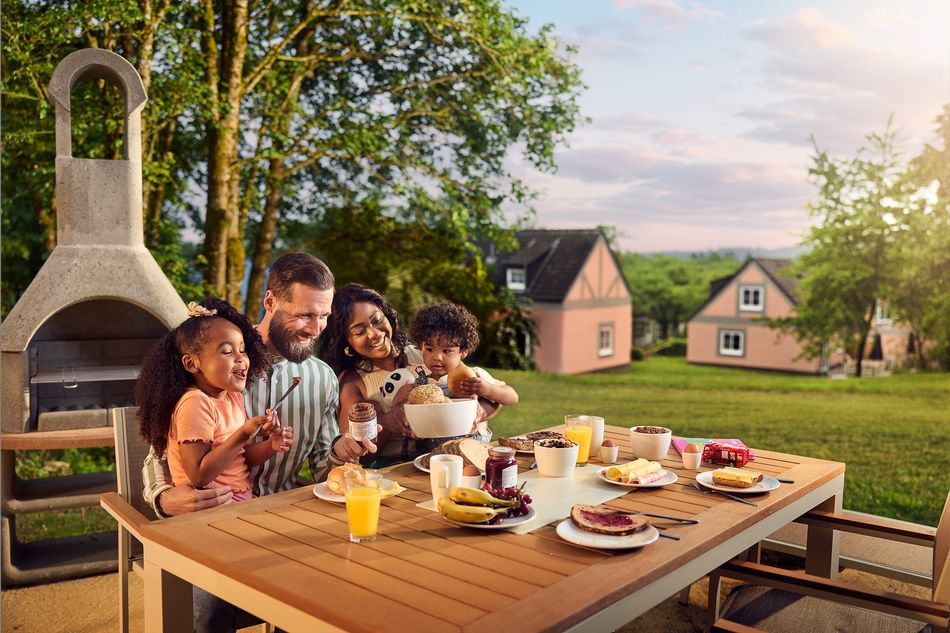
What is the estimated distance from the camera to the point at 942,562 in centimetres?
211

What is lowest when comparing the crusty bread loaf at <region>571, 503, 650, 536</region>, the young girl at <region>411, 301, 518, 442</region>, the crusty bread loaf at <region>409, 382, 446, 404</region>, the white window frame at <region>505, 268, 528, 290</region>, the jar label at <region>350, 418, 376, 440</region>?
the crusty bread loaf at <region>571, 503, 650, 536</region>

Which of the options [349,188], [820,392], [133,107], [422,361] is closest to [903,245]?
[820,392]

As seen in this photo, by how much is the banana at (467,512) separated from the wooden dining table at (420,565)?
3cm

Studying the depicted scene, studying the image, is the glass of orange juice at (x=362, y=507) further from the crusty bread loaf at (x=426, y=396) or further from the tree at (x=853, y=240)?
the tree at (x=853, y=240)

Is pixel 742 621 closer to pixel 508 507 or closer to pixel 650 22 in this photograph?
pixel 508 507

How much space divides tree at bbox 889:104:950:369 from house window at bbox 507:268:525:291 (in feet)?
13.5

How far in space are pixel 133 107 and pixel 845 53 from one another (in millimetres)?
7065

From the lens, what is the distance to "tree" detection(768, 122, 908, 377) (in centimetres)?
835

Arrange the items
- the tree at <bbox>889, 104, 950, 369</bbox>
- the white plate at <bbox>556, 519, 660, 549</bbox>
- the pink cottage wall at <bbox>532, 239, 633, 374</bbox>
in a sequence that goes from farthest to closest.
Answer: the pink cottage wall at <bbox>532, 239, 633, 374</bbox>
the tree at <bbox>889, 104, 950, 369</bbox>
the white plate at <bbox>556, 519, 660, 549</bbox>

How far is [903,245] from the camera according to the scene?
8250 millimetres

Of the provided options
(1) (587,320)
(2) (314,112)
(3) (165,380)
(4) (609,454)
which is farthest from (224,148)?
(1) (587,320)

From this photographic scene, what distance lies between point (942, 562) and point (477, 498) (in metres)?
1.28

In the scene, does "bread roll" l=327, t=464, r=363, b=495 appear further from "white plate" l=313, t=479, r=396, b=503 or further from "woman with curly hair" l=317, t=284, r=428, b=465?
"woman with curly hair" l=317, t=284, r=428, b=465

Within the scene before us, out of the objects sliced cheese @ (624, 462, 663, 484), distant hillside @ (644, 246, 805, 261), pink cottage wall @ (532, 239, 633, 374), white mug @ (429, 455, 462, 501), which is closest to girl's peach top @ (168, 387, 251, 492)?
white mug @ (429, 455, 462, 501)
